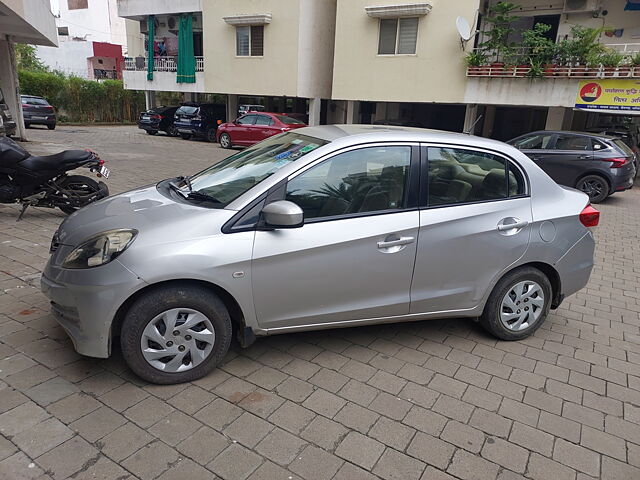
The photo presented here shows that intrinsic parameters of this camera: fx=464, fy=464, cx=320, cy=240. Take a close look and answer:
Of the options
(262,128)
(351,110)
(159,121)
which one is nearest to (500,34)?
(351,110)

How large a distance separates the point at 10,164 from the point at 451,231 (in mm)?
5749

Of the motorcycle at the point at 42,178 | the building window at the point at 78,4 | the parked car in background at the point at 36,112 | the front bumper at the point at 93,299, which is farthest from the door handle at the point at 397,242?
the building window at the point at 78,4

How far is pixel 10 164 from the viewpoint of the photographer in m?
6.06

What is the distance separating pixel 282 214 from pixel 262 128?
14.6m

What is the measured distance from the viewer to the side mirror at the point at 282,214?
283 centimetres

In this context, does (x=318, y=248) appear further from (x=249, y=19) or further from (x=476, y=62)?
(x=249, y=19)

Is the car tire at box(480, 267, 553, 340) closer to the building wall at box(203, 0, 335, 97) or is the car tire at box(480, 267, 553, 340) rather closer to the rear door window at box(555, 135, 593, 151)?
the rear door window at box(555, 135, 593, 151)

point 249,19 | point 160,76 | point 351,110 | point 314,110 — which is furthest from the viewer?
point 160,76

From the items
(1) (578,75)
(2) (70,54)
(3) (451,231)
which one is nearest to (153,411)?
(3) (451,231)

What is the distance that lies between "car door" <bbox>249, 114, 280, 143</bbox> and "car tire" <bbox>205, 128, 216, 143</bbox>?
470cm

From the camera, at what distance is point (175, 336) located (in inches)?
113

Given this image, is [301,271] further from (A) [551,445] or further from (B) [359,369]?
(A) [551,445]

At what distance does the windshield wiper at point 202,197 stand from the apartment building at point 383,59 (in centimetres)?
1451

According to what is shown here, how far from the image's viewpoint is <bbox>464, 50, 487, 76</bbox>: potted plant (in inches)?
617
